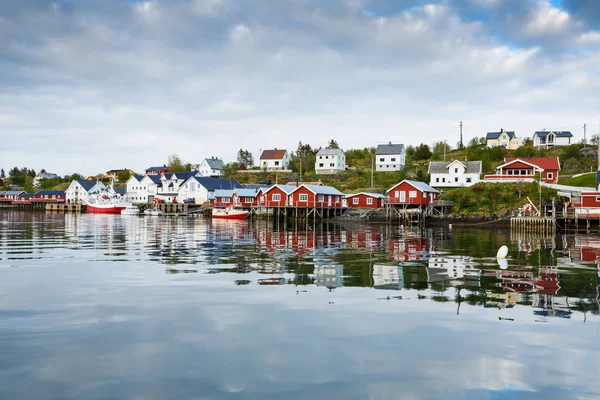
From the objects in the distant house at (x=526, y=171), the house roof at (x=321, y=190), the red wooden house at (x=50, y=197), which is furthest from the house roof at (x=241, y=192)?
the red wooden house at (x=50, y=197)

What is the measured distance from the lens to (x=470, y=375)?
8734mm

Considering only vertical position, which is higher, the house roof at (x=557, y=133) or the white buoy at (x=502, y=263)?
the house roof at (x=557, y=133)

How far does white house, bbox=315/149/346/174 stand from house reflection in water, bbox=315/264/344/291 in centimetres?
8869

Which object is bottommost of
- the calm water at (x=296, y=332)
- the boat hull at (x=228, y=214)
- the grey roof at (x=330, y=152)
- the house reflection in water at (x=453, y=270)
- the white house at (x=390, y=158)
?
the calm water at (x=296, y=332)

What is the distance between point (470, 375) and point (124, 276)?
13.6 m

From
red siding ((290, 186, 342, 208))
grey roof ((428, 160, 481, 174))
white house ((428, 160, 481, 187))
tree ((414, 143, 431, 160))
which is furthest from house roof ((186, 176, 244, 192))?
tree ((414, 143, 431, 160))

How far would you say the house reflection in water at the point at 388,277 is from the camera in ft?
55.7

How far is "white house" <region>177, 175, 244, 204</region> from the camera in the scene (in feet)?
327

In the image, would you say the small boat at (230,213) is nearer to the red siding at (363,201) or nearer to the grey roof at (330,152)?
the red siding at (363,201)

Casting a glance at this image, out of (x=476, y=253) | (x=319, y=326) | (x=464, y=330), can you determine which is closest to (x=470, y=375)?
(x=464, y=330)

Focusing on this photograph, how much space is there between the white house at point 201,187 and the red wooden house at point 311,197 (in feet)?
90.4

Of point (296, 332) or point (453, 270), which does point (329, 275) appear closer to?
point (453, 270)

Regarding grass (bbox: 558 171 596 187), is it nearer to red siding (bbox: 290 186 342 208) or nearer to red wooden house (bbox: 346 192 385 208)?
red wooden house (bbox: 346 192 385 208)

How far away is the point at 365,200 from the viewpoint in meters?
77.6
